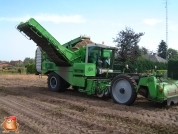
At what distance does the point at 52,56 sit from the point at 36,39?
3.37 ft

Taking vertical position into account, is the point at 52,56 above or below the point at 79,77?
above

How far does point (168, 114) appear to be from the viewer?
6.39m

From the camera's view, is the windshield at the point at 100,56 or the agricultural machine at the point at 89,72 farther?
the windshield at the point at 100,56

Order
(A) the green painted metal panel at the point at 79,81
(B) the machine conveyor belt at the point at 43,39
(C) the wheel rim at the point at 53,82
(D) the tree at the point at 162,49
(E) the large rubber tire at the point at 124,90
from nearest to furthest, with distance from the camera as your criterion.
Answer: (E) the large rubber tire at the point at 124,90
(B) the machine conveyor belt at the point at 43,39
(A) the green painted metal panel at the point at 79,81
(C) the wheel rim at the point at 53,82
(D) the tree at the point at 162,49

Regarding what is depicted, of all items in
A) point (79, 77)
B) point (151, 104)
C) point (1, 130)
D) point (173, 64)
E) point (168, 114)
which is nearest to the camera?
point (1, 130)

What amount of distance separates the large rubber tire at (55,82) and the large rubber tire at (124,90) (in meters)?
3.76

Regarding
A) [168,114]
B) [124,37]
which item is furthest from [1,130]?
[124,37]

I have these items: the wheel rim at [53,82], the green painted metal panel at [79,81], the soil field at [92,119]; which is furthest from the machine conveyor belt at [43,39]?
the soil field at [92,119]

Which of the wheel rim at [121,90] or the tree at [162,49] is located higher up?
the tree at [162,49]

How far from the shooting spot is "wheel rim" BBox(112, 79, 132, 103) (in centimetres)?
759

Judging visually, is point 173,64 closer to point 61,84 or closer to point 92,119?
point 61,84

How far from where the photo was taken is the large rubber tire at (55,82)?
1121 cm

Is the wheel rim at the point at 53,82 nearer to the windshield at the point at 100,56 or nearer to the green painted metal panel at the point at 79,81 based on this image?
the green painted metal panel at the point at 79,81

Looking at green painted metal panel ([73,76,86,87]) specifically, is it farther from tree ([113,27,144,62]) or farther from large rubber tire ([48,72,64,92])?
tree ([113,27,144,62])
